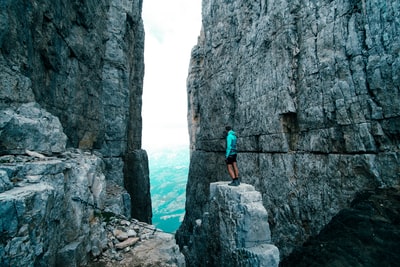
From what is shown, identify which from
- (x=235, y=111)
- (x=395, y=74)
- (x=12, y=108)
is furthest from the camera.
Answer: (x=235, y=111)

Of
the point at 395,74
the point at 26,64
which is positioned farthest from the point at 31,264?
the point at 395,74

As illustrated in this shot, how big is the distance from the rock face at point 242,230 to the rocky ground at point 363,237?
2791 millimetres

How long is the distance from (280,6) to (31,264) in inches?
608

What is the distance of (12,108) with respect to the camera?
170 inches

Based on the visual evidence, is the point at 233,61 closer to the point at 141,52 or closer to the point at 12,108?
the point at 141,52

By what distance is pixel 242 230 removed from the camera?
18.1 feet

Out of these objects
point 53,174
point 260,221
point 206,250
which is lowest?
point 206,250

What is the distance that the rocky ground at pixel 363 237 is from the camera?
19.7ft

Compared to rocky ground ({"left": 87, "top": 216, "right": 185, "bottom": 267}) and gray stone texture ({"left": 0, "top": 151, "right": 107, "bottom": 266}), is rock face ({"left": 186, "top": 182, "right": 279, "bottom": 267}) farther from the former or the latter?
gray stone texture ({"left": 0, "top": 151, "right": 107, "bottom": 266})

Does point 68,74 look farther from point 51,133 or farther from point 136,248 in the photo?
point 136,248

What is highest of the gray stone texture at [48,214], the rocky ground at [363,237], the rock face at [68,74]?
the rock face at [68,74]

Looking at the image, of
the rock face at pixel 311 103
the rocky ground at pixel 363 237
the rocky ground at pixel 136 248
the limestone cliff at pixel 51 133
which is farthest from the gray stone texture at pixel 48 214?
the rock face at pixel 311 103

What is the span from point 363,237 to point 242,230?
4.34 metres

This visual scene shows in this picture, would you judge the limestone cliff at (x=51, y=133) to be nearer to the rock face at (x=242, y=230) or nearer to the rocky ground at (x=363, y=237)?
the rock face at (x=242, y=230)
